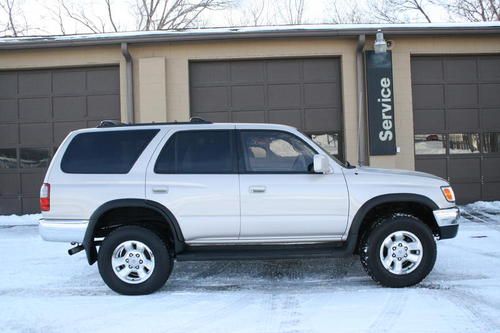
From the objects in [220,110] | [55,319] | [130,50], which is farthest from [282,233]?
[130,50]

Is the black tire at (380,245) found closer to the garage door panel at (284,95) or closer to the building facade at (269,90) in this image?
the building facade at (269,90)

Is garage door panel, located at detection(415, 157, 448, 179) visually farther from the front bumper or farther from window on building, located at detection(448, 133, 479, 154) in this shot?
the front bumper

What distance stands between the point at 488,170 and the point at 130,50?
355 inches

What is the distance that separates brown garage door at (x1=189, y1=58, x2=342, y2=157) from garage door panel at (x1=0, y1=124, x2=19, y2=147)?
4.39 metres

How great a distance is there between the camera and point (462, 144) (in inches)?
497

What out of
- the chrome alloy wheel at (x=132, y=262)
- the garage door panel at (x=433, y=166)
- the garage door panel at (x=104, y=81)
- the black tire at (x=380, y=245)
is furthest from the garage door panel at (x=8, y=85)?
the black tire at (x=380, y=245)

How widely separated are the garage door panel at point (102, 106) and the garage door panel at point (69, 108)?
0.60ft

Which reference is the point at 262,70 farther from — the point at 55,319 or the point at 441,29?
the point at 55,319

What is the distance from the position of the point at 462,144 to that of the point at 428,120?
3.37 ft

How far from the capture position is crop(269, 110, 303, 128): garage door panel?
12445 millimetres

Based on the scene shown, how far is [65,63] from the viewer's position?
12.4 metres

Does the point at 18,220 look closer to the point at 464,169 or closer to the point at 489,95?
the point at 464,169

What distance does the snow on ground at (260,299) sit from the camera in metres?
4.74

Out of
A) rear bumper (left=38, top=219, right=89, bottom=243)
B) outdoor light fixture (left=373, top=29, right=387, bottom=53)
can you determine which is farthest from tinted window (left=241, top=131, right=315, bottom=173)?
outdoor light fixture (left=373, top=29, right=387, bottom=53)
